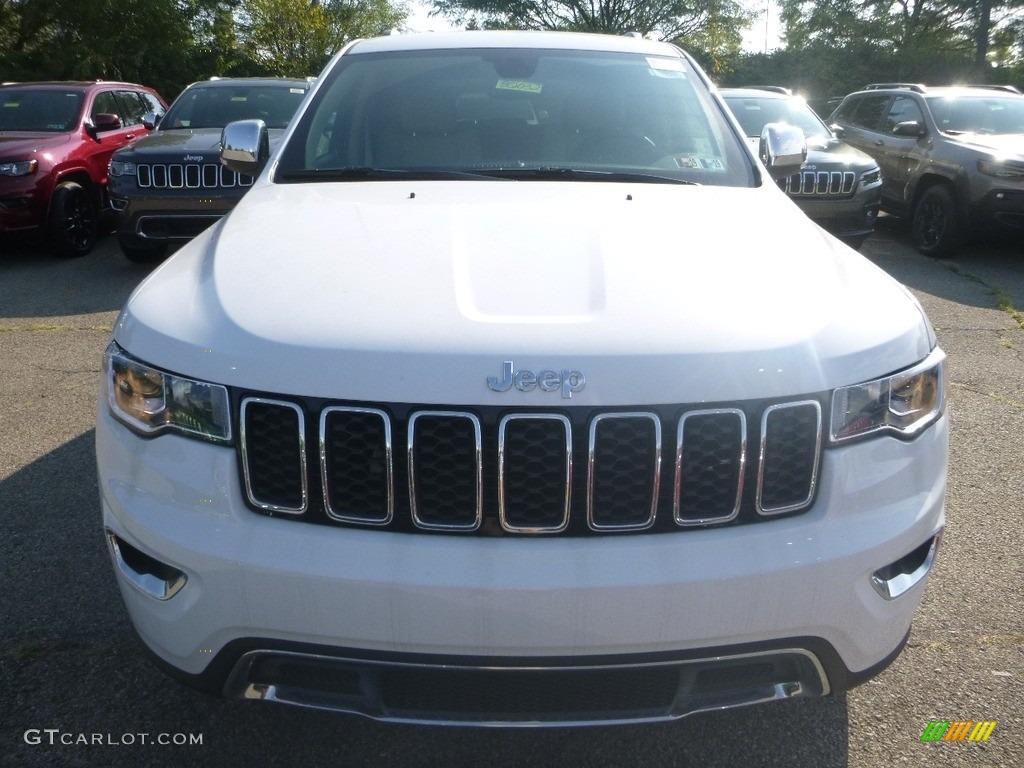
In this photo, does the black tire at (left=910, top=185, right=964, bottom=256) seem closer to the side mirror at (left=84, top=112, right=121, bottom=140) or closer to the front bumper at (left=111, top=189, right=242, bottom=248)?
the front bumper at (left=111, top=189, right=242, bottom=248)

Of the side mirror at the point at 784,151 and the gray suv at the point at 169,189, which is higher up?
the side mirror at the point at 784,151

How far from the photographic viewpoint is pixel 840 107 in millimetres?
12719

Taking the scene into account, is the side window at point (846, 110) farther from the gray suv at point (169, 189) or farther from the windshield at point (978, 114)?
the gray suv at point (169, 189)

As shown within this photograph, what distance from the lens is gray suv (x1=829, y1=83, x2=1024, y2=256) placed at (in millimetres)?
8969

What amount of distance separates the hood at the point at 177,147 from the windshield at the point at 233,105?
661 millimetres

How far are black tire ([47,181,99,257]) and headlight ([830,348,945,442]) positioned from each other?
8.28 meters

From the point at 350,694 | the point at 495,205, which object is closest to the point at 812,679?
the point at 350,694

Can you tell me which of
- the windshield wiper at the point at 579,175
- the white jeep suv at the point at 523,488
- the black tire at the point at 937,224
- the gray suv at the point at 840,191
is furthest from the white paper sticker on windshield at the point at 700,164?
the black tire at the point at 937,224

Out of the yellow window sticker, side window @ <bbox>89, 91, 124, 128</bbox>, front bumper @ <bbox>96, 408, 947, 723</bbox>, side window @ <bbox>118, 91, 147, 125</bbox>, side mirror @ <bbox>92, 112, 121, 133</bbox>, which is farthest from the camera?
side window @ <bbox>118, 91, 147, 125</bbox>

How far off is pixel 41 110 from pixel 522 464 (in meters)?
9.46

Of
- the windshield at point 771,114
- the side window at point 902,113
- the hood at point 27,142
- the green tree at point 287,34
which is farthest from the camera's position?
the green tree at point 287,34

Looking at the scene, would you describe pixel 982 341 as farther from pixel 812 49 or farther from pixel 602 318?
pixel 812 49

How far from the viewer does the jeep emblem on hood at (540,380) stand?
73.6 inches

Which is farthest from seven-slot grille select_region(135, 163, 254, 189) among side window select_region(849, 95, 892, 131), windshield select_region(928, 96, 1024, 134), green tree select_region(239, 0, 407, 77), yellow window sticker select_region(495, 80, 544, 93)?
green tree select_region(239, 0, 407, 77)
